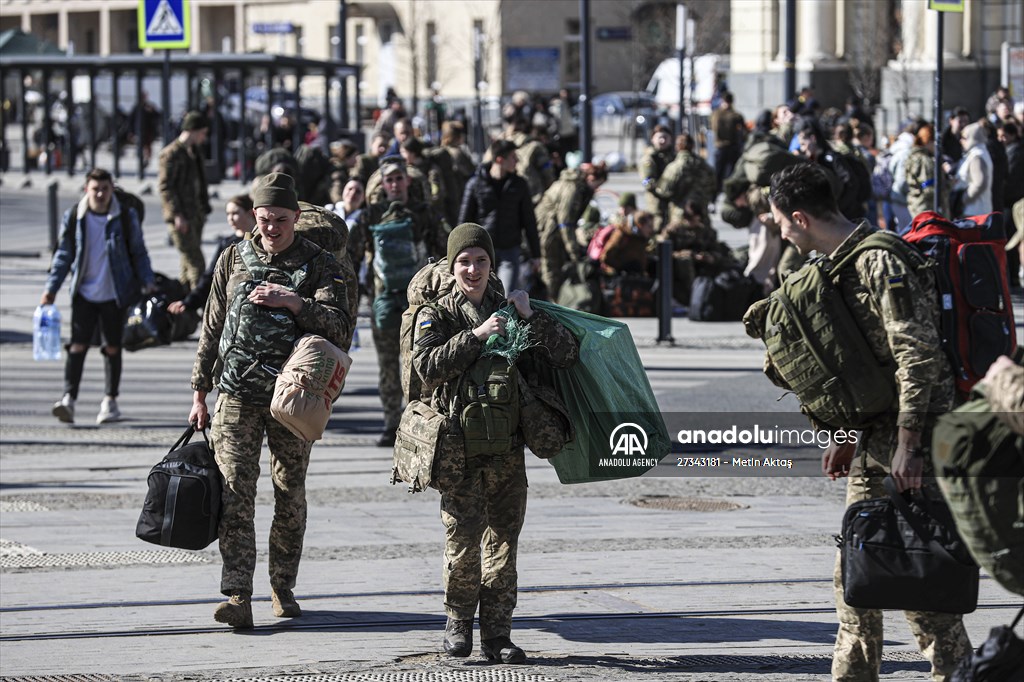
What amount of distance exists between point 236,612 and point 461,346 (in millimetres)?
1550

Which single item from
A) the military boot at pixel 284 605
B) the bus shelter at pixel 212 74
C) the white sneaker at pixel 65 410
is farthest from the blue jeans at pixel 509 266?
the bus shelter at pixel 212 74

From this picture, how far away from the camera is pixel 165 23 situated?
58.6ft

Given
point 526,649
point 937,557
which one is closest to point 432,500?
point 526,649

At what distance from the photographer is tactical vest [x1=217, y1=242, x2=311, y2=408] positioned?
745 cm

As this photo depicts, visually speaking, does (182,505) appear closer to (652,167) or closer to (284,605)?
(284,605)

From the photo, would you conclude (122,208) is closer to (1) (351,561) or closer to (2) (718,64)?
(1) (351,561)

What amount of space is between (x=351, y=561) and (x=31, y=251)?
1751cm

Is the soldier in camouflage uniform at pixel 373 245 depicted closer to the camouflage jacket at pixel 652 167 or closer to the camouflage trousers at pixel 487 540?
the camouflage trousers at pixel 487 540

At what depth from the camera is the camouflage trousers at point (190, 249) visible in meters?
17.5

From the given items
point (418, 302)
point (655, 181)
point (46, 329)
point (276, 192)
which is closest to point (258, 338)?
point (276, 192)

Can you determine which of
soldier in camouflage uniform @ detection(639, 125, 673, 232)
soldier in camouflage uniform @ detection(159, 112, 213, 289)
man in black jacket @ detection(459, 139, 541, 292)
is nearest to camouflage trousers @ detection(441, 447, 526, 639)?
man in black jacket @ detection(459, 139, 541, 292)

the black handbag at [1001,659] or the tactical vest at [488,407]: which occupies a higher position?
the tactical vest at [488,407]

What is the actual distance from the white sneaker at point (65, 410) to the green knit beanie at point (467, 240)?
6.49 metres

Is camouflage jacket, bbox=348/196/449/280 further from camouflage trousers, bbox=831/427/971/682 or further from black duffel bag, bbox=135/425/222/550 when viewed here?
camouflage trousers, bbox=831/427/971/682
